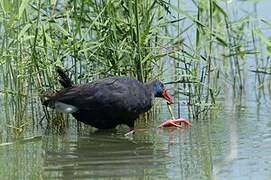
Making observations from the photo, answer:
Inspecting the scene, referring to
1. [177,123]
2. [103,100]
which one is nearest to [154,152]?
[103,100]

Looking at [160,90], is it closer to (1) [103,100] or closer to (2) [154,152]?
(1) [103,100]

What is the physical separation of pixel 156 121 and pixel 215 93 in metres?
0.67

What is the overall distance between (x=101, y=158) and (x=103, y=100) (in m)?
1.00

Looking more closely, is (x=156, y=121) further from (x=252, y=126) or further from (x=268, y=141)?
(x=268, y=141)

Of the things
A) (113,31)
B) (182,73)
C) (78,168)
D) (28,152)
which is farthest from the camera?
(182,73)

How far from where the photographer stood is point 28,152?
6.67 m

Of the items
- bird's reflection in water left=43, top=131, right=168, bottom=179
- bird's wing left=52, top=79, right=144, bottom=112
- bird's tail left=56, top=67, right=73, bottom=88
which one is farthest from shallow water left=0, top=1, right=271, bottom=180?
bird's tail left=56, top=67, right=73, bottom=88

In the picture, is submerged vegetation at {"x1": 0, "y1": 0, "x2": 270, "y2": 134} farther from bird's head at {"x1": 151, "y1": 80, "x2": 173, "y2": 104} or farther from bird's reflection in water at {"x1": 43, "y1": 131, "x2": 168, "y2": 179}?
bird's reflection in water at {"x1": 43, "y1": 131, "x2": 168, "y2": 179}

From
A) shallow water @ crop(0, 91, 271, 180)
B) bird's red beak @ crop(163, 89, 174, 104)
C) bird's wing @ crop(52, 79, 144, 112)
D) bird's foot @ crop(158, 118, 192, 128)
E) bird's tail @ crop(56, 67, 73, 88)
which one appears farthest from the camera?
bird's red beak @ crop(163, 89, 174, 104)

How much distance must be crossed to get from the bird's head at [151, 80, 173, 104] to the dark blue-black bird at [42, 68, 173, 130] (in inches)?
4.4

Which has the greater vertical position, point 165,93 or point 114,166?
point 165,93

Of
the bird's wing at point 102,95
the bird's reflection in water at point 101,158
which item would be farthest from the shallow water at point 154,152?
the bird's wing at point 102,95

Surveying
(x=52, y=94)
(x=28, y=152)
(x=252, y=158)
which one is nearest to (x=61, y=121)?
(x=52, y=94)

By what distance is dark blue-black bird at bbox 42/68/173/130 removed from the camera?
23.8 feet
